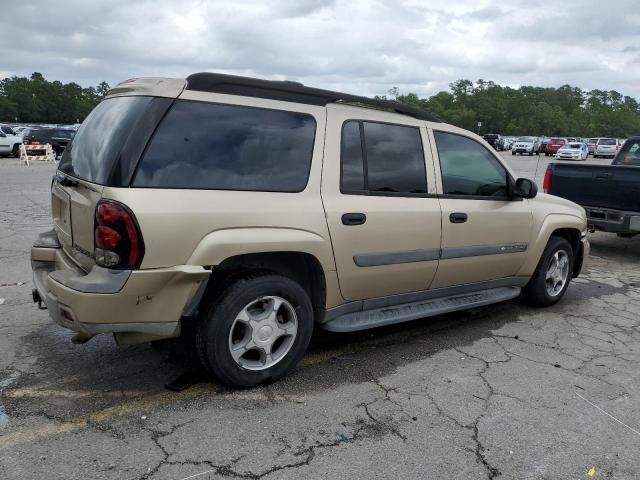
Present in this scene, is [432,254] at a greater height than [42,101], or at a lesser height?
lesser

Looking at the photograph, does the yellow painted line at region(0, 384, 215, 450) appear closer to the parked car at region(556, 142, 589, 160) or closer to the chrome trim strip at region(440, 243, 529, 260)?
the chrome trim strip at region(440, 243, 529, 260)

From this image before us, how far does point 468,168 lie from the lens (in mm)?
4371

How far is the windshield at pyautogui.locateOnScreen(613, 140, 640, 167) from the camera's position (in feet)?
30.7

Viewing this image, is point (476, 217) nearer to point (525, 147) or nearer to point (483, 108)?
point (525, 147)

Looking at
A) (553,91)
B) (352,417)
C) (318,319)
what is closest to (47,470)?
(352,417)

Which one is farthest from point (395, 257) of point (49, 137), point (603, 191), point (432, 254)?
point (49, 137)

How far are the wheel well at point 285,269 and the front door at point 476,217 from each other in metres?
1.09

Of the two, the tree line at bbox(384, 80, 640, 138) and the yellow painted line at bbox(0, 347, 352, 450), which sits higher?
the tree line at bbox(384, 80, 640, 138)

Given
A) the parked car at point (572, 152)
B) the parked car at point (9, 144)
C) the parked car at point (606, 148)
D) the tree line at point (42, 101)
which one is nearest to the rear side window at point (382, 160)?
the parked car at point (9, 144)

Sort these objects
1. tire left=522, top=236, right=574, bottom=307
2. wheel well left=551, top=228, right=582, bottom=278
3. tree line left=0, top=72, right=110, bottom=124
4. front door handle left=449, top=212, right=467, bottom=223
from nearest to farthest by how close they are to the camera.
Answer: front door handle left=449, top=212, right=467, bottom=223 < tire left=522, top=236, right=574, bottom=307 < wheel well left=551, top=228, right=582, bottom=278 < tree line left=0, top=72, right=110, bottom=124

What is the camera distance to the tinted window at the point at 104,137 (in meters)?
2.92

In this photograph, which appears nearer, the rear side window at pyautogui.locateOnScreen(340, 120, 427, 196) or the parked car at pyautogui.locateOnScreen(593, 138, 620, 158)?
the rear side window at pyautogui.locateOnScreen(340, 120, 427, 196)

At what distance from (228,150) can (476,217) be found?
7.07 feet

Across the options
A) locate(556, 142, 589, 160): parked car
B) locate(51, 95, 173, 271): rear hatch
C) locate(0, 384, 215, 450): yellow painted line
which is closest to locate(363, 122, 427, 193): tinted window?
locate(51, 95, 173, 271): rear hatch
